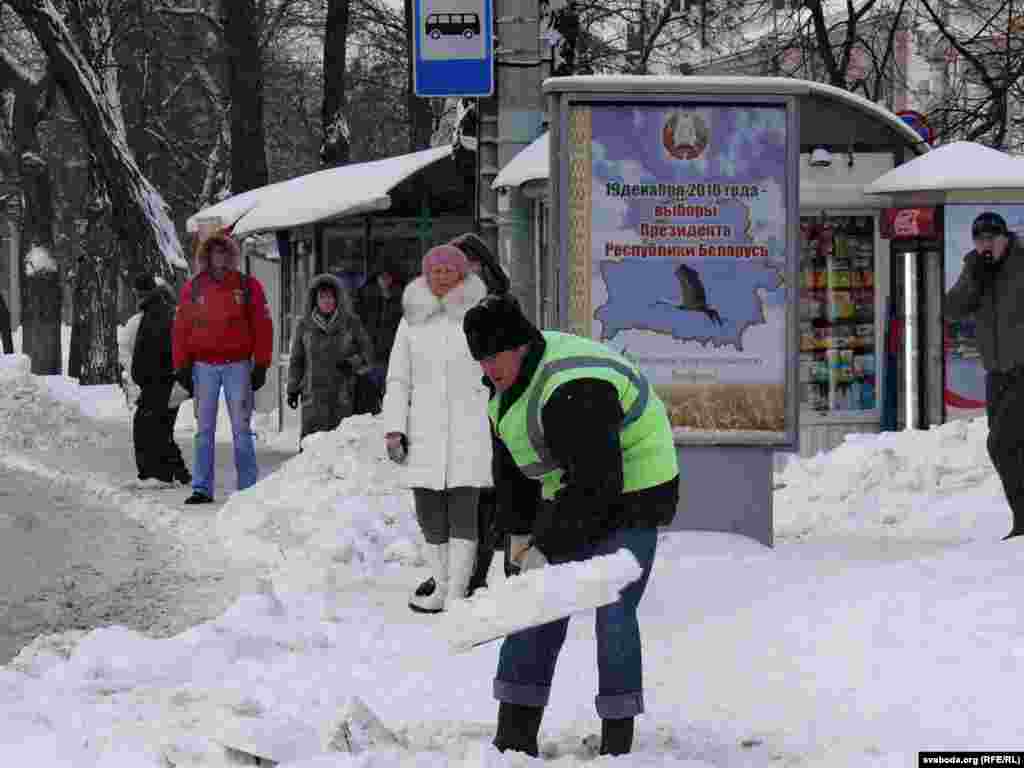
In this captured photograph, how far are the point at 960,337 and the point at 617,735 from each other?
11.7 metres

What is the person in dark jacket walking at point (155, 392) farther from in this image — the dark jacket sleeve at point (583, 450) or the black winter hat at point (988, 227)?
the dark jacket sleeve at point (583, 450)

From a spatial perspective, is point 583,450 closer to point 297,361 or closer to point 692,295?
point 692,295

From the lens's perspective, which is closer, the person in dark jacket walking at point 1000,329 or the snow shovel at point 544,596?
the snow shovel at point 544,596

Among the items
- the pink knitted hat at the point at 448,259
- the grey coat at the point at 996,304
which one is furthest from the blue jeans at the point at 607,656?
the grey coat at the point at 996,304

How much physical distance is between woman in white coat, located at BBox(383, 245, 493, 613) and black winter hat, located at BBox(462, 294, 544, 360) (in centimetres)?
343

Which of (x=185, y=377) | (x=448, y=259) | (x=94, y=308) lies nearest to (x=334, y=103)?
(x=94, y=308)

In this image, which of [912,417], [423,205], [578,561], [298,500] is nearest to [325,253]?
[423,205]

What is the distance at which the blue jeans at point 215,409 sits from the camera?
43.2 feet

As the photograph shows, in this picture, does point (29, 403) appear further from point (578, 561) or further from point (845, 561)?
point (578, 561)

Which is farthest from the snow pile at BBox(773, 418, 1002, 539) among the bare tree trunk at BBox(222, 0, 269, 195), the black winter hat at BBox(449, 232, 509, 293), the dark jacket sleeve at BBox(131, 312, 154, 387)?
the bare tree trunk at BBox(222, 0, 269, 195)

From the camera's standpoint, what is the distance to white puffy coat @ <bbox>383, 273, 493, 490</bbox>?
8.68 metres

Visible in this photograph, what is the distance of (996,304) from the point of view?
34.1 ft

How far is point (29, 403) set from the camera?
805 inches

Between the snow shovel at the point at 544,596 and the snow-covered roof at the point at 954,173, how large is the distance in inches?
427
